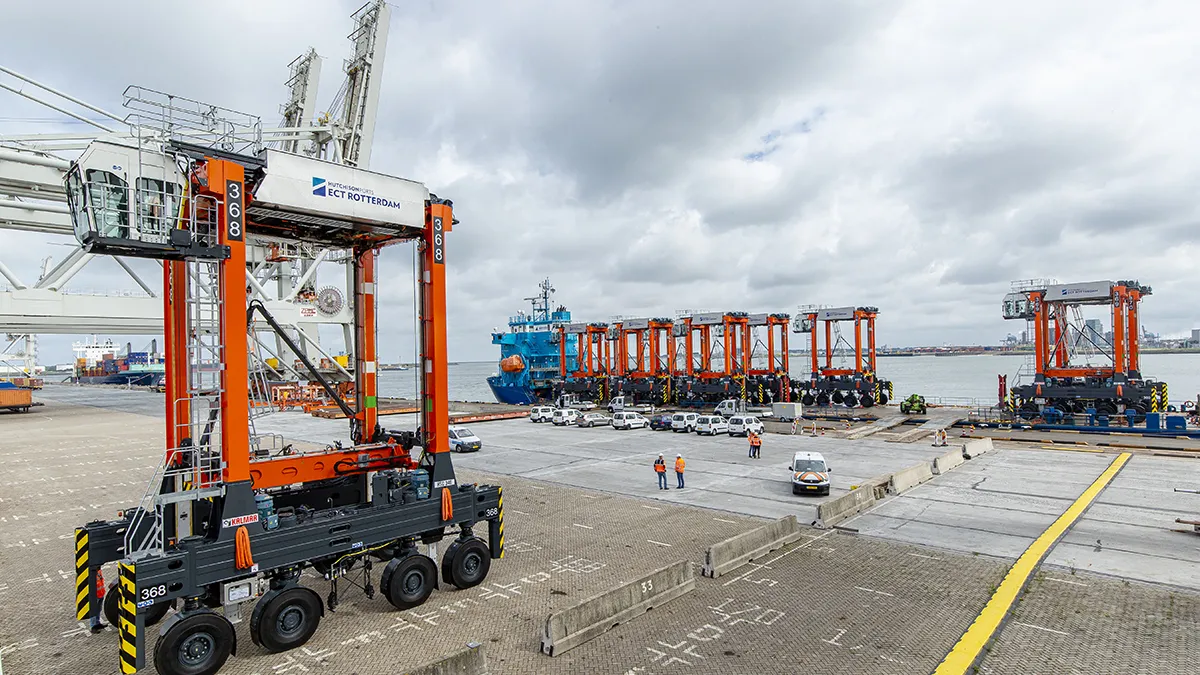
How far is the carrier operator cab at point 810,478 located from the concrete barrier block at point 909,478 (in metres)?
2.06

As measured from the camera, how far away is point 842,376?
53.9 metres

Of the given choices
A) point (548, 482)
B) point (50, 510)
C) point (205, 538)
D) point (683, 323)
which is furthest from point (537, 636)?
point (683, 323)

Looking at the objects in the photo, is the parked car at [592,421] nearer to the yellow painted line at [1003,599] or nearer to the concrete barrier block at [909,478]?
the concrete barrier block at [909,478]

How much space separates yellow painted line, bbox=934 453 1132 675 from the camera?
8648mm

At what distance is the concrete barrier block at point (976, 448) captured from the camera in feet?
88.4

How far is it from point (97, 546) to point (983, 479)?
24852 mm

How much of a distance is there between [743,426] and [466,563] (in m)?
26.2

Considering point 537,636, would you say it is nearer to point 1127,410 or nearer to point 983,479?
point 983,479

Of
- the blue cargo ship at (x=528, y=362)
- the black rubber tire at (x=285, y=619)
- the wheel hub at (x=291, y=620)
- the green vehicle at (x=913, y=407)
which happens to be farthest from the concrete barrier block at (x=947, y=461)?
the blue cargo ship at (x=528, y=362)

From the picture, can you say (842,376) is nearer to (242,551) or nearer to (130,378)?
(242,551)

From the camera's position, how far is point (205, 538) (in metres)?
9.03

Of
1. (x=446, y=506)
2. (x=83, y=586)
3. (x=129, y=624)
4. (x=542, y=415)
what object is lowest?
(x=542, y=415)

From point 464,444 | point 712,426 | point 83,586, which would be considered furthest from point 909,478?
point 83,586

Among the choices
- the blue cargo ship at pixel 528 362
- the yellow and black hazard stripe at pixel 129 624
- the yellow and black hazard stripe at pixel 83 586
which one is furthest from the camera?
the blue cargo ship at pixel 528 362
